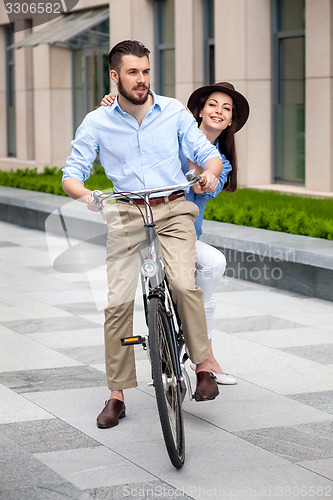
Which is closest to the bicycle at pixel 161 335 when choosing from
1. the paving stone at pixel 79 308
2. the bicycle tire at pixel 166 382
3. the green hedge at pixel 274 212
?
the bicycle tire at pixel 166 382

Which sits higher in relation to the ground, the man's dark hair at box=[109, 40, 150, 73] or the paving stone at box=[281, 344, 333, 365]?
the man's dark hair at box=[109, 40, 150, 73]

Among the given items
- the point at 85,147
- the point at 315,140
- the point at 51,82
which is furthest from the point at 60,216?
the point at 51,82

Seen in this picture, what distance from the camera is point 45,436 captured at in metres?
4.66

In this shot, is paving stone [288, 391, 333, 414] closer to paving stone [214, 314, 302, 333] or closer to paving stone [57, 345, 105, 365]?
paving stone [57, 345, 105, 365]

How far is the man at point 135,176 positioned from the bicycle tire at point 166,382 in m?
0.27

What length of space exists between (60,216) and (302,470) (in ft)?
6.06

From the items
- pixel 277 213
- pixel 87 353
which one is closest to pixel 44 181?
pixel 277 213

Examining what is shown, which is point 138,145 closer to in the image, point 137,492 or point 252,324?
point 137,492

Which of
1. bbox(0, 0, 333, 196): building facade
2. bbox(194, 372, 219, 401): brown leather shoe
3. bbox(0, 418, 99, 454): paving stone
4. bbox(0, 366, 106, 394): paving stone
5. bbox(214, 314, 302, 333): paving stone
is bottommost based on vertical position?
A: bbox(0, 418, 99, 454): paving stone

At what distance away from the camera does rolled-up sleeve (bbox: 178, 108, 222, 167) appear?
4754 millimetres

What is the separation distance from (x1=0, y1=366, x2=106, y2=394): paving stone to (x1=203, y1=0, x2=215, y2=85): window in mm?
12255

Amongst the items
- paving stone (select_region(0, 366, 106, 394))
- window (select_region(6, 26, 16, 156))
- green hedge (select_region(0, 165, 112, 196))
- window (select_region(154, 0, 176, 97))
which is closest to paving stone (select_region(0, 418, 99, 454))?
paving stone (select_region(0, 366, 106, 394))

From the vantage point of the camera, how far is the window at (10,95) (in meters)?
27.0

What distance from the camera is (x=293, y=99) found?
51.3 feet
